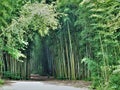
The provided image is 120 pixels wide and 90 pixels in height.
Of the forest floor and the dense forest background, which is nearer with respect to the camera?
the dense forest background

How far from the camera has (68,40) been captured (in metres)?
18.8

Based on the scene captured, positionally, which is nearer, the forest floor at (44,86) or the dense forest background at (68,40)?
the dense forest background at (68,40)

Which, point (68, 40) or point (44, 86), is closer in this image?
point (44, 86)

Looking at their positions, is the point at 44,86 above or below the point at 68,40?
below

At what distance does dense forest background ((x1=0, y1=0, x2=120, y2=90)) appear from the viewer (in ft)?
24.6

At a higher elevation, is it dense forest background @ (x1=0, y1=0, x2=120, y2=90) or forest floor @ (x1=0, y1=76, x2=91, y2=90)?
dense forest background @ (x1=0, y1=0, x2=120, y2=90)

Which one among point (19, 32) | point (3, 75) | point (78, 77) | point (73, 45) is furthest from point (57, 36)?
point (19, 32)

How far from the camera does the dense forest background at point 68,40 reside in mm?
7500

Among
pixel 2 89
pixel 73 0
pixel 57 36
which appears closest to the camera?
pixel 2 89

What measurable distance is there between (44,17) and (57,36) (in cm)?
1254

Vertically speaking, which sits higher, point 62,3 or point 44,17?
point 62,3

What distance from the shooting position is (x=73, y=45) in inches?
731

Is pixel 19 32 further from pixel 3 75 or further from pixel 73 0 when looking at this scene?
pixel 3 75

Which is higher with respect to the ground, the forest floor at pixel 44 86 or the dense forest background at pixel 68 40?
the dense forest background at pixel 68 40
